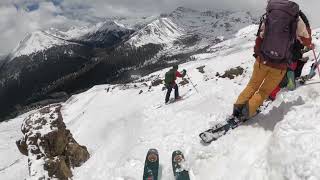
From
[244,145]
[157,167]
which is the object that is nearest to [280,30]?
[244,145]

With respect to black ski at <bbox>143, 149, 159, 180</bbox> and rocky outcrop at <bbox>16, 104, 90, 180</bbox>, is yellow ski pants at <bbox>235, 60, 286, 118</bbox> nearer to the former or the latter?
black ski at <bbox>143, 149, 159, 180</bbox>

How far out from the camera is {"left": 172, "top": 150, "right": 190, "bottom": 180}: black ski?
30.7 feet

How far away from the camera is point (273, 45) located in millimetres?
9273

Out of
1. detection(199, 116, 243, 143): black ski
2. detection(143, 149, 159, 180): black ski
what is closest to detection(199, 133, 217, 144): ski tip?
detection(199, 116, 243, 143): black ski

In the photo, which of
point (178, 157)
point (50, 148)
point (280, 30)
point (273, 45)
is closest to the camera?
point (280, 30)

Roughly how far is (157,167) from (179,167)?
74 centimetres

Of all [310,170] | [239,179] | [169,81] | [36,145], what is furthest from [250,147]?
[36,145]


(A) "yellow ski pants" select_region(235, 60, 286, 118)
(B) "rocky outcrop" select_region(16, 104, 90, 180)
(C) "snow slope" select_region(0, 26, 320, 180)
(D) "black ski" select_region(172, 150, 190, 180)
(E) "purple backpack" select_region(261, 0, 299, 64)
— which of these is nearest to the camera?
(C) "snow slope" select_region(0, 26, 320, 180)

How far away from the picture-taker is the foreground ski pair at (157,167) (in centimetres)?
942

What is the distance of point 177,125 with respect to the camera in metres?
13.8

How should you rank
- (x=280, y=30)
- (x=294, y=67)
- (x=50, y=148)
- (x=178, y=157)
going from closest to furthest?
(x=280, y=30) → (x=178, y=157) → (x=294, y=67) → (x=50, y=148)

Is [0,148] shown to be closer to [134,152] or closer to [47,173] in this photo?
[47,173]

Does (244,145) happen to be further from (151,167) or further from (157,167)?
(151,167)

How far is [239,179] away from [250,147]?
3.39 feet
